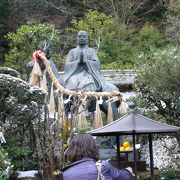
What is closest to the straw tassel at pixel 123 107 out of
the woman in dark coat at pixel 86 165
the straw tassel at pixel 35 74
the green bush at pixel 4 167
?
the straw tassel at pixel 35 74

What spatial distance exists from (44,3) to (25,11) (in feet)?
3.18

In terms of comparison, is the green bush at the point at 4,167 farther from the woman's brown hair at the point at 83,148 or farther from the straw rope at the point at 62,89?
the straw rope at the point at 62,89

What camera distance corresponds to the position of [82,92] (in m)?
11.8

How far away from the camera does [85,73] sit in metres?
13.0

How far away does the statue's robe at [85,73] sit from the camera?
Answer: 12.7m

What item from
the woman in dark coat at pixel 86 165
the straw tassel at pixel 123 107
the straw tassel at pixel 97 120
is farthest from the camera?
the straw tassel at pixel 123 107

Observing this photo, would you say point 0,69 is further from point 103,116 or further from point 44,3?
point 44,3

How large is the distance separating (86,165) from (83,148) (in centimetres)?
12

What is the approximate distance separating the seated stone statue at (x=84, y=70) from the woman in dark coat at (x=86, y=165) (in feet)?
28.7

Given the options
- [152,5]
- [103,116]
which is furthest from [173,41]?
[103,116]

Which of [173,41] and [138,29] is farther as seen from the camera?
[138,29]

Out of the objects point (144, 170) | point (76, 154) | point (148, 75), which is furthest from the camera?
point (148, 75)

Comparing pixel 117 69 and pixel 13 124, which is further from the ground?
pixel 117 69

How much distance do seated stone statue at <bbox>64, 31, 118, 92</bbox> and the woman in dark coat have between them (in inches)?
345
